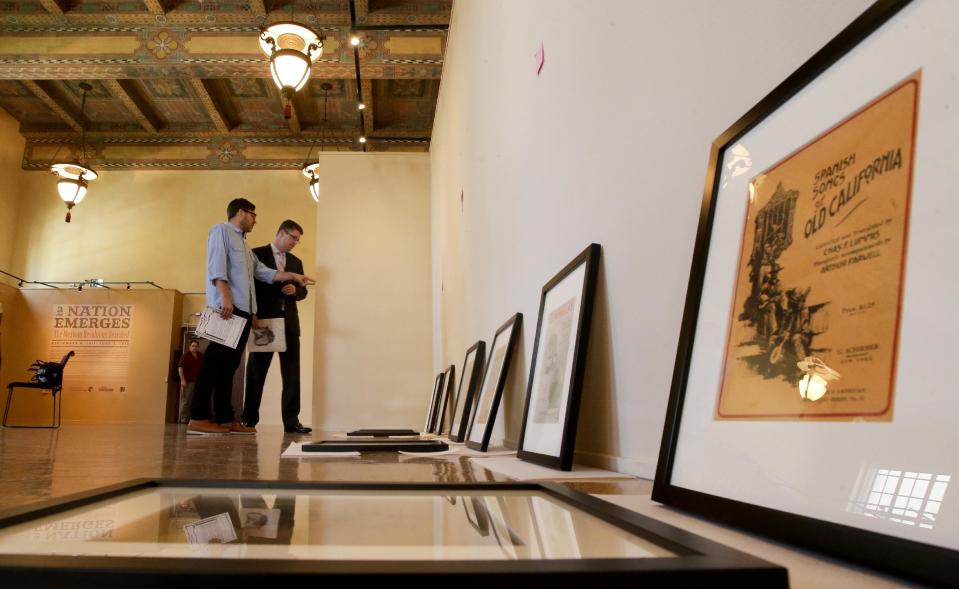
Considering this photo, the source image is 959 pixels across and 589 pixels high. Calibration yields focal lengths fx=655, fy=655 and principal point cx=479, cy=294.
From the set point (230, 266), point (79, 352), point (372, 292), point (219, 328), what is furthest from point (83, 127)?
point (219, 328)

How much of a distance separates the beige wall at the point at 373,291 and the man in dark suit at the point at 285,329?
1.22 metres

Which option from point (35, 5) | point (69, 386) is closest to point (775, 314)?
point (35, 5)

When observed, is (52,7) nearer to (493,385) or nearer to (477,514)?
(493,385)

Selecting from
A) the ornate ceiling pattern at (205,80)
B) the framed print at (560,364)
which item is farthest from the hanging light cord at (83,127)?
the framed print at (560,364)

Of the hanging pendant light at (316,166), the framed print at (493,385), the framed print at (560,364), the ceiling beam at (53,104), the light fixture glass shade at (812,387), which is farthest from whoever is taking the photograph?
the ceiling beam at (53,104)

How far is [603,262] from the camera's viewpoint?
1.46m

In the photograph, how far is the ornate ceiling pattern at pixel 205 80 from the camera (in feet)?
22.2

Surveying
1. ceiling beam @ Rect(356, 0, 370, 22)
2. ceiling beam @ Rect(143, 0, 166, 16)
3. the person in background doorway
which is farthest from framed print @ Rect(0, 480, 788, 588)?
the person in background doorway

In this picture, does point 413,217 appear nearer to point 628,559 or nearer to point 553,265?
point 553,265

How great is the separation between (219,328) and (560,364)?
2.65m

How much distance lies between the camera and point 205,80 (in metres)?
8.36

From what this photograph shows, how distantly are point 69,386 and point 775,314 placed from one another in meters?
11.4

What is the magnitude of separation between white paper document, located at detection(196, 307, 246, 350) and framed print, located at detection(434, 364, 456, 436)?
1.49 meters

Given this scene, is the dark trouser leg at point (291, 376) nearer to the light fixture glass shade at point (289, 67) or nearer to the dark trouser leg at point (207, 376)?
the dark trouser leg at point (207, 376)
